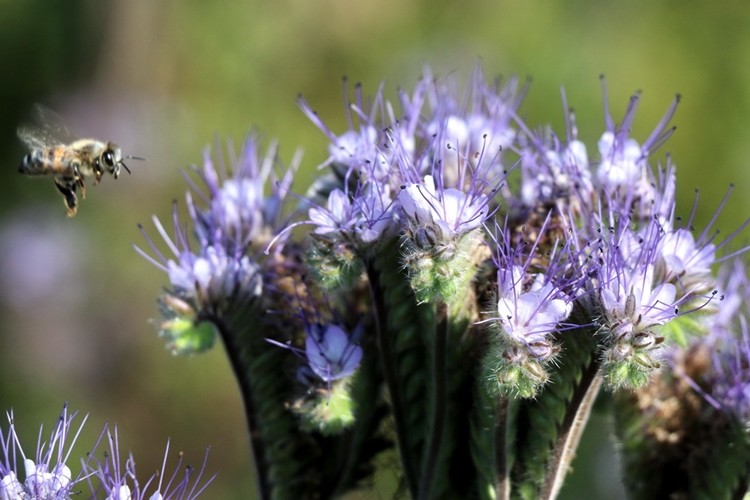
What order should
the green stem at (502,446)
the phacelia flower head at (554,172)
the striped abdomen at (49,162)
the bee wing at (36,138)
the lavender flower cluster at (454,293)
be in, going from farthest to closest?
the bee wing at (36,138)
the striped abdomen at (49,162)
the phacelia flower head at (554,172)
the green stem at (502,446)
the lavender flower cluster at (454,293)

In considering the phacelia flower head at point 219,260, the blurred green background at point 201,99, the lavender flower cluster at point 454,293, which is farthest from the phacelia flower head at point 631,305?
the blurred green background at point 201,99

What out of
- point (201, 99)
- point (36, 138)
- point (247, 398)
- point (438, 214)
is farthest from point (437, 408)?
point (201, 99)

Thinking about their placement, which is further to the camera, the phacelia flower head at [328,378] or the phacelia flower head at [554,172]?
the phacelia flower head at [554,172]

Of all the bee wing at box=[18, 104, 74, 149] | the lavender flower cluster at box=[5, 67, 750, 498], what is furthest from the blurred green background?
the lavender flower cluster at box=[5, 67, 750, 498]

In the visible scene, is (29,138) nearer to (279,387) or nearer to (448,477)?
(279,387)

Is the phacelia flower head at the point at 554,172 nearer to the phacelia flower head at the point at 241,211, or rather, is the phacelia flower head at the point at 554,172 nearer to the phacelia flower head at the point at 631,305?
the phacelia flower head at the point at 631,305

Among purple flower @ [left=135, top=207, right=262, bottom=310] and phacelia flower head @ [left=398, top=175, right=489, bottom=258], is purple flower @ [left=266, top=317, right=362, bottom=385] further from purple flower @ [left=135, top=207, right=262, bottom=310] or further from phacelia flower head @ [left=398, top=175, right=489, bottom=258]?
phacelia flower head @ [left=398, top=175, right=489, bottom=258]

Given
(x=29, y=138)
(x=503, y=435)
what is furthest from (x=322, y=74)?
(x=503, y=435)
